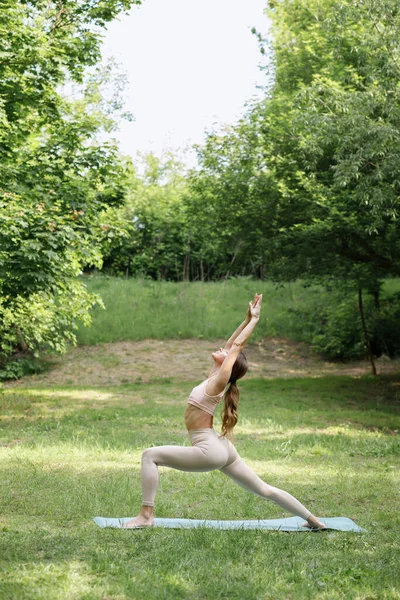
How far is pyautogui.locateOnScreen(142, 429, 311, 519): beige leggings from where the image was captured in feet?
19.2

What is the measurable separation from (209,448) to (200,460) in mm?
121

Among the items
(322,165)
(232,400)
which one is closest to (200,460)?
(232,400)

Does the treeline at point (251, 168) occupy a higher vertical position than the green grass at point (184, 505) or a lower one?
higher

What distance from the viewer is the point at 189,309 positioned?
88.4ft

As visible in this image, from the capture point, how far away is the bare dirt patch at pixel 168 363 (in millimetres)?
21391

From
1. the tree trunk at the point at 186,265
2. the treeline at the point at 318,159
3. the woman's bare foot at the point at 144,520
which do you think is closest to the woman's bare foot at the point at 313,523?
the woman's bare foot at the point at 144,520

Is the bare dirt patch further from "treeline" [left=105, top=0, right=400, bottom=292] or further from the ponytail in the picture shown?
the ponytail

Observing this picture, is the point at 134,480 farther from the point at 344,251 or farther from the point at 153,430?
the point at 344,251

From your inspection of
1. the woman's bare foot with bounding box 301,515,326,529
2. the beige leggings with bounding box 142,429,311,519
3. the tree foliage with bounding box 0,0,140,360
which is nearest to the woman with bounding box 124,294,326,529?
the beige leggings with bounding box 142,429,311,519

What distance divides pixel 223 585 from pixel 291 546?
122 cm

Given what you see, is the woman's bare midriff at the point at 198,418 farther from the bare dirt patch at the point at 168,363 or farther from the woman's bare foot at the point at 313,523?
the bare dirt patch at the point at 168,363

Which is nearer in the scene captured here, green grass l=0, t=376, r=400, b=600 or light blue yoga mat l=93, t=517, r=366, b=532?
green grass l=0, t=376, r=400, b=600

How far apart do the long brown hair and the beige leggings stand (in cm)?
11

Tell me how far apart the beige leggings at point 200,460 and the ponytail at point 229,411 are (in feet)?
0.31
